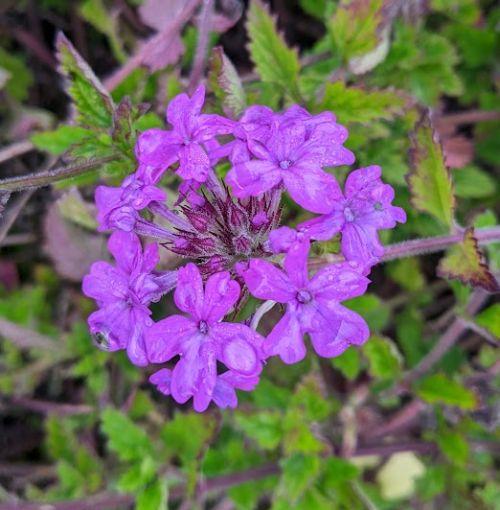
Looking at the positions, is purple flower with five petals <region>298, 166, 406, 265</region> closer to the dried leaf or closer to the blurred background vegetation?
the blurred background vegetation

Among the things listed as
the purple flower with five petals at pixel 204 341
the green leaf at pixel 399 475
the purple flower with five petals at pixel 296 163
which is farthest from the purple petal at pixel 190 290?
the green leaf at pixel 399 475

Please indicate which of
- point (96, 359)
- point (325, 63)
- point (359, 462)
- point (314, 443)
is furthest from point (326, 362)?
point (325, 63)

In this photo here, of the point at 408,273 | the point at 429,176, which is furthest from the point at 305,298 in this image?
the point at 408,273

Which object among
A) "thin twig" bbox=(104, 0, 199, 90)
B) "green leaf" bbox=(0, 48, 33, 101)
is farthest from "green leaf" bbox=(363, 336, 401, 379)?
"green leaf" bbox=(0, 48, 33, 101)

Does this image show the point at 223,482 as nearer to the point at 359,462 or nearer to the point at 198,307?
the point at 359,462

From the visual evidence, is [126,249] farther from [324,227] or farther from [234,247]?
[324,227]
